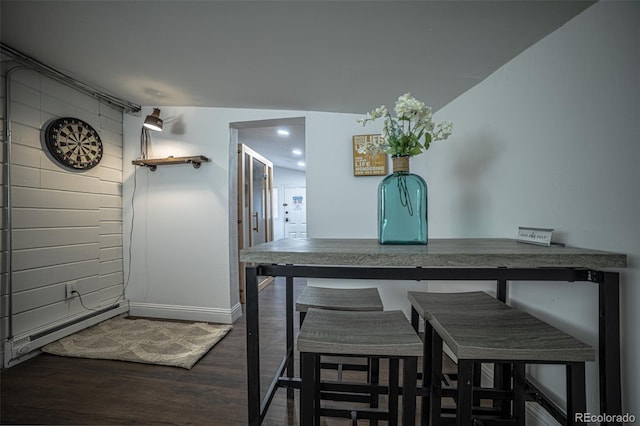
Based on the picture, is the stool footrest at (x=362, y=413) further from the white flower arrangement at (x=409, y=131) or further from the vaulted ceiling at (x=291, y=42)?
the vaulted ceiling at (x=291, y=42)

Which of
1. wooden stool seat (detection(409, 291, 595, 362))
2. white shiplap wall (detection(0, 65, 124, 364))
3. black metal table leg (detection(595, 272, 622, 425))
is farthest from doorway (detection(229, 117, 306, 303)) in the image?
black metal table leg (detection(595, 272, 622, 425))

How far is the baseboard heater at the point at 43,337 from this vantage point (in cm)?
184

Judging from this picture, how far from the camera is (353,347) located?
78cm

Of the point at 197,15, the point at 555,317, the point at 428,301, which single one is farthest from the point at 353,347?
the point at 197,15

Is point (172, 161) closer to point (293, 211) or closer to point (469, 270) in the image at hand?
point (469, 270)

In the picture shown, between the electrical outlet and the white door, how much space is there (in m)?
5.10

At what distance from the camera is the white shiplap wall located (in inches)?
75.9

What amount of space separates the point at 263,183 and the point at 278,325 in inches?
96.8

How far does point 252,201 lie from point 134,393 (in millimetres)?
2368

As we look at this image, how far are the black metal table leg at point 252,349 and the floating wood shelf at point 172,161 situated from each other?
208cm

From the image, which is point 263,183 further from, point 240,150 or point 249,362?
point 249,362

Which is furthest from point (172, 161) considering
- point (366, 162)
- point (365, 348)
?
point (365, 348)

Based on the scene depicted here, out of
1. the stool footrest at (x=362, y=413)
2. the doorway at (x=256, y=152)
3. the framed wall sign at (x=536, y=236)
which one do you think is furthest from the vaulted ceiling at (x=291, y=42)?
the stool footrest at (x=362, y=413)

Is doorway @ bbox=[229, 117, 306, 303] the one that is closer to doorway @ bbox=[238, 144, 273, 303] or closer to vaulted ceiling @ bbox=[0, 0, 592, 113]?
doorway @ bbox=[238, 144, 273, 303]
